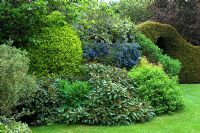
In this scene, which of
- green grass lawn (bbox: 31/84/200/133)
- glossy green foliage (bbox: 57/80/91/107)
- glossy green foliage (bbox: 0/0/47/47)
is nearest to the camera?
green grass lawn (bbox: 31/84/200/133)

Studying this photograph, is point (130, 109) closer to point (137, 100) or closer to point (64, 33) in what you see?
point (137, 100)

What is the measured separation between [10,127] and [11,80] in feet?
2.79

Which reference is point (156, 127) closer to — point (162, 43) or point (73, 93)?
point (73, 93)

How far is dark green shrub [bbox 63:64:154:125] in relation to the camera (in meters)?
8.68

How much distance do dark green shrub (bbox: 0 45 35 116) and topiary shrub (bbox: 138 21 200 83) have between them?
8.24m

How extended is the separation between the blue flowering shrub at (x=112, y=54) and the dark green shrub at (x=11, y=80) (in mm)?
4106

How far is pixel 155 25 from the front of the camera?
15641mm

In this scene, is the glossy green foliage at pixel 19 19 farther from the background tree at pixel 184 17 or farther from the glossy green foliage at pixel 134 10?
the glossy green foliage at pixel 134 10

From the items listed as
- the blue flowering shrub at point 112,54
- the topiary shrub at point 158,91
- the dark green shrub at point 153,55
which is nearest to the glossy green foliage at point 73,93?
the topiary shrub at point 158,91

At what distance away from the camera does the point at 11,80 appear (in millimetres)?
7570

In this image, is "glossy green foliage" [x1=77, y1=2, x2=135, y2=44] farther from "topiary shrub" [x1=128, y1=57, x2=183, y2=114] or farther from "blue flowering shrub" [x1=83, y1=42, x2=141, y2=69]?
"topiary shrub" [x1=128, y1=57, x2=183, y2=114]

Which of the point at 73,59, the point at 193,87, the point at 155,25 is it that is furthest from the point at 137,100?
the point at 155,25

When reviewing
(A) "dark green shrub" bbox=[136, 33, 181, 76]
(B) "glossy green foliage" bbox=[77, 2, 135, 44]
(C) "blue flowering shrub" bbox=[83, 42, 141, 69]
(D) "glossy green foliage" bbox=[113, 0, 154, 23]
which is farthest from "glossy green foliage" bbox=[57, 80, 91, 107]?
(D) "glossy green foliage" bbox=[113, 0, 154, 23]

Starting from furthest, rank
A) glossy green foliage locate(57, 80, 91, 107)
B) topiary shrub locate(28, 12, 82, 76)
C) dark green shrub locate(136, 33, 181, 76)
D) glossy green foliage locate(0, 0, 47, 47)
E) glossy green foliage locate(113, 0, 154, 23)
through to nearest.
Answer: glossy green foliage locate(113, 0, 154, 23) < dark green shrub locate(136, 33, 181, 76) < topiary shrub locate(28, 12, 82, 76) < glossy green foliage locate(0, 0, 47, 47) < glossy green foliage locate(57, 80, 91, 107)
